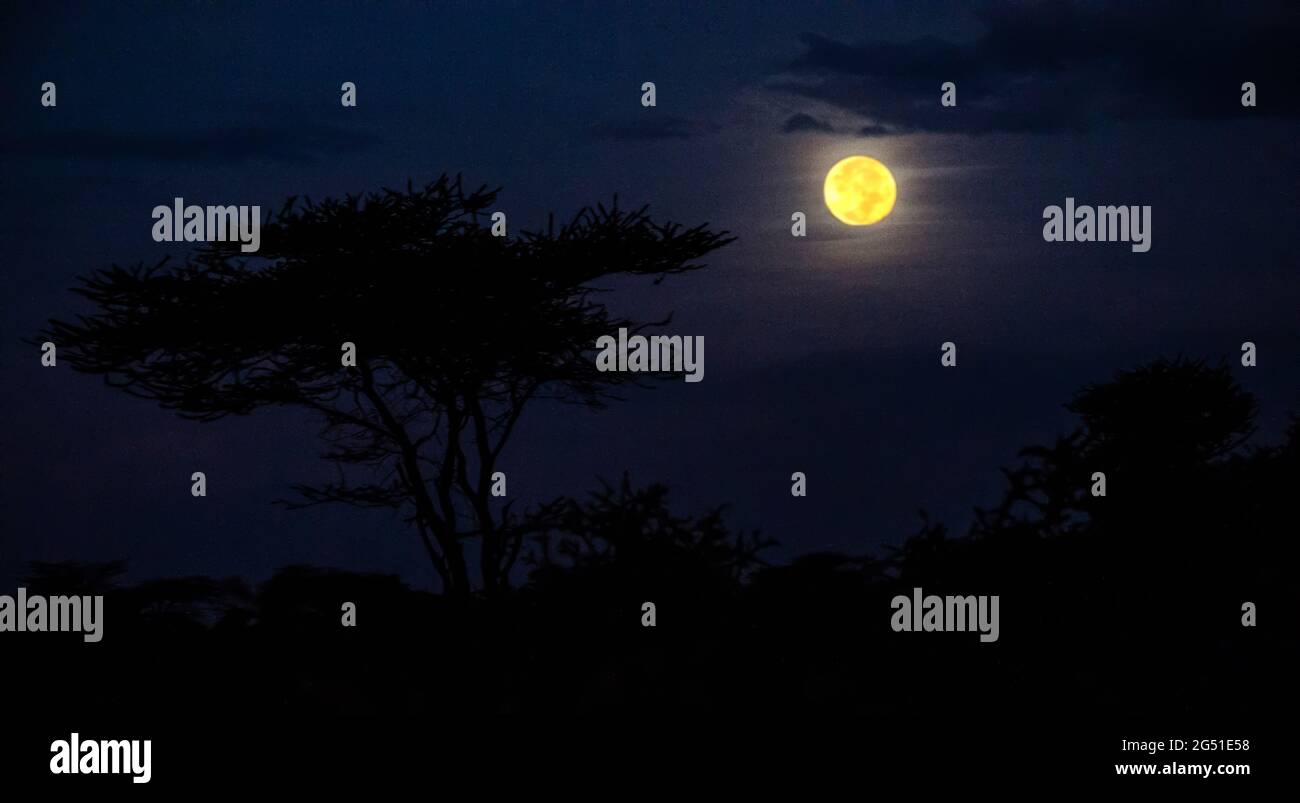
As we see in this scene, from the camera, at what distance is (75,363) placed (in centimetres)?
1549

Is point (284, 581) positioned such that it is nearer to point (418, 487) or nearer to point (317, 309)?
point (418, 487)

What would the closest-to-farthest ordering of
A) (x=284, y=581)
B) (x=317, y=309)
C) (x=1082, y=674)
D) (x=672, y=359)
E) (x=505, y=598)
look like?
(x=1082, y=674)
(x=505, y=598)
(x=284, y=581)
(x=672, y=359)
(x=317, y=309)

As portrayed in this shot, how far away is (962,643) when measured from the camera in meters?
5.79

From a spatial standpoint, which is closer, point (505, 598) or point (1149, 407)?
point (505, 598)

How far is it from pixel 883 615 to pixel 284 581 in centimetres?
696

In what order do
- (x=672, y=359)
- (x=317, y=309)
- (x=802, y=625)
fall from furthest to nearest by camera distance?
(x=317, y=309) < (x=672, y=359) < (x=802, y=625)
